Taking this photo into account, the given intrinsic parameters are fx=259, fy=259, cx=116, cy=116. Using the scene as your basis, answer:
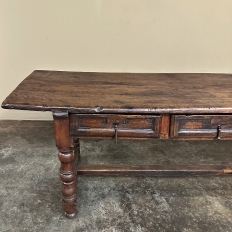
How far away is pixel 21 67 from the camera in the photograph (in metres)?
2.76

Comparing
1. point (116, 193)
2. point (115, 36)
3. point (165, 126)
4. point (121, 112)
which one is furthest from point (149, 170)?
point (115, 36)

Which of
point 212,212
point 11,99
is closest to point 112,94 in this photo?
point 11,99

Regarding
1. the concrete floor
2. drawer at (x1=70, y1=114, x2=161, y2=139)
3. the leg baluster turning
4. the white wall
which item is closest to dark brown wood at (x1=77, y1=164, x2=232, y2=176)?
the concrete floor

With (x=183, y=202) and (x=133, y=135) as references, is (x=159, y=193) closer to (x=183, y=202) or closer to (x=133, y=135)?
(x=183, y=202)

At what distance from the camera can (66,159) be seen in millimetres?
A: 1438

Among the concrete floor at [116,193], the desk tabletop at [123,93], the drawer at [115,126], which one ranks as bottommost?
the concrete floor at [116,193]

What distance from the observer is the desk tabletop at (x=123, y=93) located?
4.24 ft

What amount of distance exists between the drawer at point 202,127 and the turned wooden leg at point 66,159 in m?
0.56

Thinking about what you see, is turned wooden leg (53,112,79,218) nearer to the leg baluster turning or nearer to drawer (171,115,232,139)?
the leg baluster turning

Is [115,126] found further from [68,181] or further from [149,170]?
[149,170]

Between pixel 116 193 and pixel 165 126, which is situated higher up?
pixel 165 126

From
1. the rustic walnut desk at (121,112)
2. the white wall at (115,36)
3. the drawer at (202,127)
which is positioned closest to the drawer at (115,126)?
the rustic walnut desk at (121,112)

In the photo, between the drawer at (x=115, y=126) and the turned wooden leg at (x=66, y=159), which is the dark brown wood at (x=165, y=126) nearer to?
the drawer at (x=115, y=126)

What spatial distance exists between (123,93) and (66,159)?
50 centimetres
